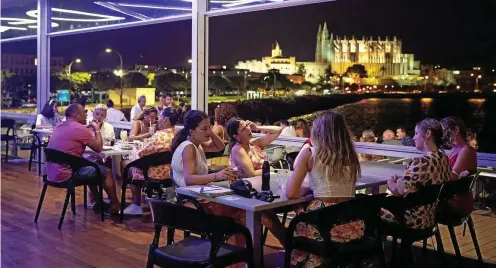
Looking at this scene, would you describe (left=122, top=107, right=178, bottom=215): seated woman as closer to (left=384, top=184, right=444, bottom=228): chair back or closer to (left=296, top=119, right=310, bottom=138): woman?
(left=296, top=119, right=310, bottom=138): woman

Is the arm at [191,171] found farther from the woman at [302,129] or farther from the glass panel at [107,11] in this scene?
the glass panel at [107,11]

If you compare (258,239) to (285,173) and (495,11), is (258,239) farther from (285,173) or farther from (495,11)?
(495,11)

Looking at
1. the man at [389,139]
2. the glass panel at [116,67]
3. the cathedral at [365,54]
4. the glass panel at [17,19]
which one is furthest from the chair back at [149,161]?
the glass panel at [17,19]

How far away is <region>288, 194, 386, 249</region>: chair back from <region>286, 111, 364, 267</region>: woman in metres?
0.14

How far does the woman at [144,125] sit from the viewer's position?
285 inches

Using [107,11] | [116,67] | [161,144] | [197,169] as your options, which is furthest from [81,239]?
[116,67]

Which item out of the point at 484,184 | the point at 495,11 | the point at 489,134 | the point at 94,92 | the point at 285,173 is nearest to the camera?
the point at 285,173

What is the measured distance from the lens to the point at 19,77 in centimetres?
1284

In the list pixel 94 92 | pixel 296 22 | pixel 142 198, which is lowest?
pixel 142 198

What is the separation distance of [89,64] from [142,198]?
6.68 metres

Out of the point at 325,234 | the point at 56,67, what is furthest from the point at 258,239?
the point at 56,67

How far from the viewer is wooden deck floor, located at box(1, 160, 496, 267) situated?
468 centimetres

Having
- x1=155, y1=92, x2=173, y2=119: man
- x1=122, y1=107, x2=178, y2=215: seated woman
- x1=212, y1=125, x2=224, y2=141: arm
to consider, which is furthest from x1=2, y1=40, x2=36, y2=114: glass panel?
x1=212, y1=125, x2=224, y2=141: arm

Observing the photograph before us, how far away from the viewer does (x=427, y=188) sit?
12.1ft
